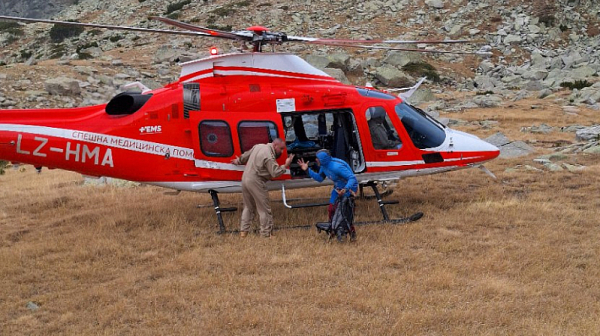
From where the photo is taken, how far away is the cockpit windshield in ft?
32.7

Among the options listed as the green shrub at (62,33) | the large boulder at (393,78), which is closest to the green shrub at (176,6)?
the green shrub at (62,33)

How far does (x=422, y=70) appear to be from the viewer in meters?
37.4

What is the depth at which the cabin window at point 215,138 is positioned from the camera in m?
9.54

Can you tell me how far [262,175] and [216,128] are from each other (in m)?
1.24

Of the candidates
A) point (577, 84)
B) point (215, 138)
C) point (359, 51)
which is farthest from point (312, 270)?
point (359, 51)

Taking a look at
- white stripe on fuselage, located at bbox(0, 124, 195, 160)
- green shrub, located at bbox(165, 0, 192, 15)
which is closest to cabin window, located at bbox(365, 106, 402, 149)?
white stripe on fuselage, located at bbox(0, 124, 195, 160)

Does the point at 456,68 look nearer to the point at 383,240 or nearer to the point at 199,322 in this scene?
the point at 383,240

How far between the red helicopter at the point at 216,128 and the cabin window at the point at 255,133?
2 centimetres

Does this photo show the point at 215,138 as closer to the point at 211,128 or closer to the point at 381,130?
the point at 211,128

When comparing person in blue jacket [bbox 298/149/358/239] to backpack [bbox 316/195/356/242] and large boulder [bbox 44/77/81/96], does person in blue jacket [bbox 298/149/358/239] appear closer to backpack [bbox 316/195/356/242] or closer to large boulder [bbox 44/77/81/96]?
backpack [bbox 316/195/356/242]

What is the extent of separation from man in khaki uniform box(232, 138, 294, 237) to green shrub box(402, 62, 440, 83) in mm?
29327

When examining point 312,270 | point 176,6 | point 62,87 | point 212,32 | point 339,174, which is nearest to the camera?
point 312,270

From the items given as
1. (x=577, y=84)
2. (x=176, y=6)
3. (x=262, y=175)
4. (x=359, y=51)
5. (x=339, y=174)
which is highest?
(x=339, y=174)

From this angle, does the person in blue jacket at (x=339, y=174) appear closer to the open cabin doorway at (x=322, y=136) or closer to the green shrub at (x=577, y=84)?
the open cabin doorway at (x=322, y=136)
